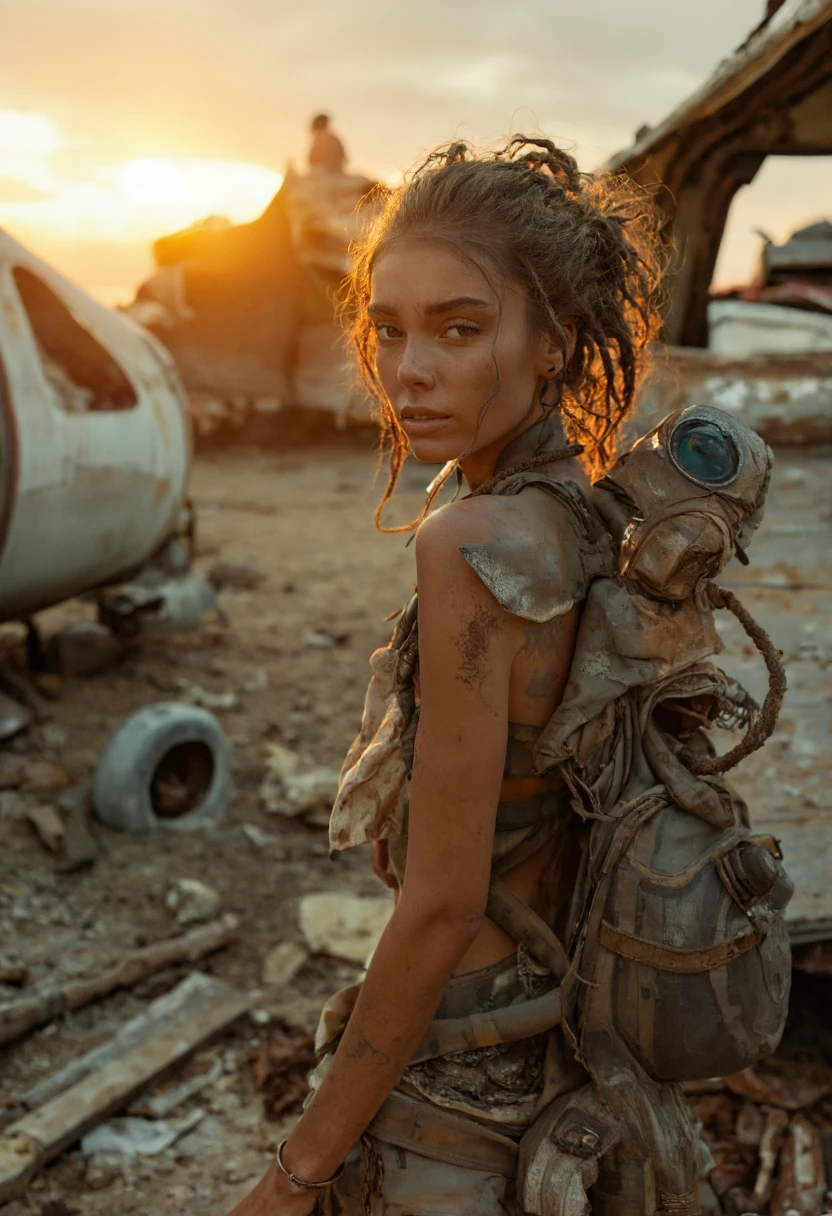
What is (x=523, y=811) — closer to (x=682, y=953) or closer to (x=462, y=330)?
(x=682, y=953)

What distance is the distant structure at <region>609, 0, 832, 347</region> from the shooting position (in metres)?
3.36

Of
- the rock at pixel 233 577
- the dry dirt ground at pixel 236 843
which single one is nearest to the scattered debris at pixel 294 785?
the dry dirt ground at pixel 236 843

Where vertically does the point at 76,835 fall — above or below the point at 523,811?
below

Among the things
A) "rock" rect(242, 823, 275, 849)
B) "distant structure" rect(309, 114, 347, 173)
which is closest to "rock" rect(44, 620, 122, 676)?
"rock" rect(242, 823, 275, 849)

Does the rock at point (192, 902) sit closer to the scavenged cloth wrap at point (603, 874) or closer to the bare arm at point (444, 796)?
the scavenged cloth wrap at point (603, 874)

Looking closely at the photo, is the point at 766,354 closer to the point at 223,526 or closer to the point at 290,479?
the point at 223,526

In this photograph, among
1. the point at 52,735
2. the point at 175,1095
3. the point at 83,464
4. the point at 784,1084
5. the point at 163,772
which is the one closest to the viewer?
the point at 784,1084

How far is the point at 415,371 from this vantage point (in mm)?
1445

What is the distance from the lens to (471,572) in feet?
4.36

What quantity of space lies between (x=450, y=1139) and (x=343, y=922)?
2470 millimetres

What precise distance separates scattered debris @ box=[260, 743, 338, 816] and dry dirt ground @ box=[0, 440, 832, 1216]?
2.2 inches

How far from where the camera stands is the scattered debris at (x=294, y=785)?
463cm

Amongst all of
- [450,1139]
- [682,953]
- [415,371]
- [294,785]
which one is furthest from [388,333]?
[294,785]

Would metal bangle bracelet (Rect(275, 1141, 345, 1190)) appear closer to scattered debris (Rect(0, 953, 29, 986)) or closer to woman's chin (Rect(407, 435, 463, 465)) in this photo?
woman's chin (Rect(407, 435, 463, 465))
